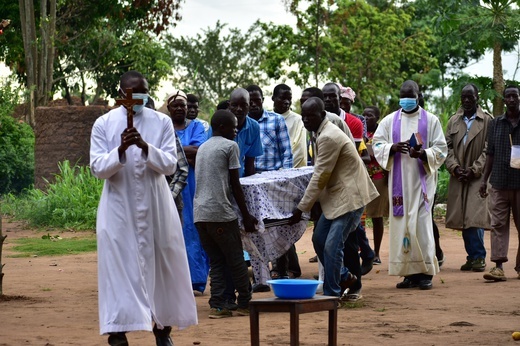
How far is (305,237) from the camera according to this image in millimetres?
17344

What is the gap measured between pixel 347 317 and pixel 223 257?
1211 mm

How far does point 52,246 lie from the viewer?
15891 millimetres

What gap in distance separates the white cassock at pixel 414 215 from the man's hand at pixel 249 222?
2086mm

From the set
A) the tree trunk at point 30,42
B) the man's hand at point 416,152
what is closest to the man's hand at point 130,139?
the man's hand at point 416,152

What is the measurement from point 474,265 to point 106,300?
6521 mm

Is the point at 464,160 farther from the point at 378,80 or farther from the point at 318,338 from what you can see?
the point at 378,80

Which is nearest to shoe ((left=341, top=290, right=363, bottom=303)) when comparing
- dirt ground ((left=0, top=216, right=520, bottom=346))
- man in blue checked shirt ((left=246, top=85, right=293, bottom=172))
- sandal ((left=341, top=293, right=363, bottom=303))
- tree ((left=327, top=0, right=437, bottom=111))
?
sandal ((left=341, top=293, right=363, bottom=303))

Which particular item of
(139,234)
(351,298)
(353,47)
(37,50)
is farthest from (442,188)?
(353,47)

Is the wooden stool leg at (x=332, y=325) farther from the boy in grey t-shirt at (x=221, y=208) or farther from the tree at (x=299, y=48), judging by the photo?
the tree at (x=299, y=48)

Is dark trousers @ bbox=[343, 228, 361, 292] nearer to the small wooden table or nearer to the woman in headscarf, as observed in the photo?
the woman in headscarf

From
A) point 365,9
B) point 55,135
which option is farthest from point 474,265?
point 365,9

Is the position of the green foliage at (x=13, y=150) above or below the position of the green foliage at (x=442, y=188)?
above

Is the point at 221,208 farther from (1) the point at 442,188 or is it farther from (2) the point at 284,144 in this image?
(1) the point at 442,188

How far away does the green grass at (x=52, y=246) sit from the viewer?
15.1m
